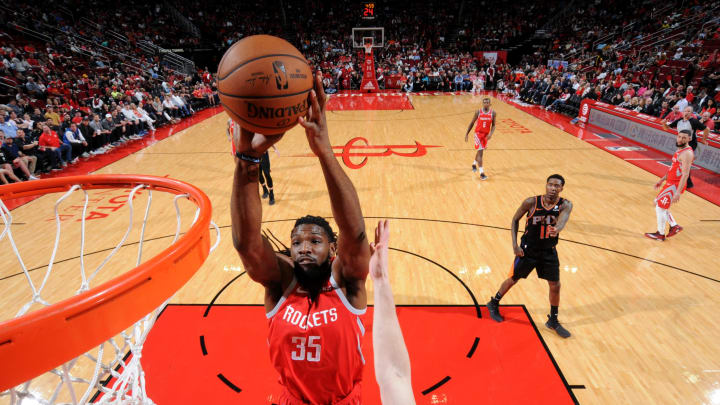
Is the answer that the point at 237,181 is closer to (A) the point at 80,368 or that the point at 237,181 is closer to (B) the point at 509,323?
(A) the point at 80,368

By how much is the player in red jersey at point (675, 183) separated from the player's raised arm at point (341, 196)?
5412mm

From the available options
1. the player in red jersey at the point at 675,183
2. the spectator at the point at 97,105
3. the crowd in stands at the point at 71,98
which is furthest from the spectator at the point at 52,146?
the player in red jersey at the point at 675,183

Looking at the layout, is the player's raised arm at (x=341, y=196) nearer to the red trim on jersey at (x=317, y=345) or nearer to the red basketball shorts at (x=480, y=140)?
the red trim on jersey at (x=317, y=345)

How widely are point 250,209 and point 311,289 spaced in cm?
54

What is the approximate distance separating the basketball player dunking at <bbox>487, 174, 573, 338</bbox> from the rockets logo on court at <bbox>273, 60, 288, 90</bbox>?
304 cm

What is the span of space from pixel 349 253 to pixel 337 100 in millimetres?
18012

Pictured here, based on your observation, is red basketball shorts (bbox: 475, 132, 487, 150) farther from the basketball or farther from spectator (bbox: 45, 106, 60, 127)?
spectator (bbox: 45, 106, 60, 127)

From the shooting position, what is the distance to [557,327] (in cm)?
386

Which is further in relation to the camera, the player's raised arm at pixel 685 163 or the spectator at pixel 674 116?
the spectator at pixel 674 116

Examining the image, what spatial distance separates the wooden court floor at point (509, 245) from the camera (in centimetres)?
362

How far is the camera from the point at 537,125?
1312 centimetres

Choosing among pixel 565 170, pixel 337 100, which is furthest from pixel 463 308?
pixel 337 100

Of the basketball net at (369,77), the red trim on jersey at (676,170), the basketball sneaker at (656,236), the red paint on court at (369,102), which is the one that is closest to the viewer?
the red trim on jersey at (676,170)

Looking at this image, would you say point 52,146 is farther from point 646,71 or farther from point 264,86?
point 646,71
